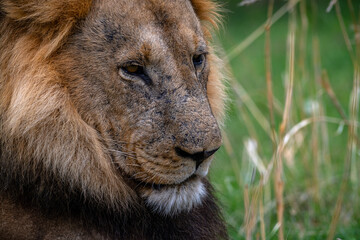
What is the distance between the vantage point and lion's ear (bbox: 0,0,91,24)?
3146mm

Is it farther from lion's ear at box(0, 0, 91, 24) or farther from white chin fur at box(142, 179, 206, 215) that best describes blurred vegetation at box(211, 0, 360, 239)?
lion's ear at box(0, 0, 91, 24)

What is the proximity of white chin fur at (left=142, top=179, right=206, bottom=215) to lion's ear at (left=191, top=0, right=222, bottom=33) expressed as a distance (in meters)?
1.18

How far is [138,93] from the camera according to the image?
10.7 feet

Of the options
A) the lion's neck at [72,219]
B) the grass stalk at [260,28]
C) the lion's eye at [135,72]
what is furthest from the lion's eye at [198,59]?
the grass stalk at [260,28]

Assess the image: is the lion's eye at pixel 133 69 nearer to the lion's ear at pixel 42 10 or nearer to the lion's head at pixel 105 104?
the lion's head at pixel 105 104

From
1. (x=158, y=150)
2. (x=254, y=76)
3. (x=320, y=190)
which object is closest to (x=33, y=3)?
(x=158, y=150)

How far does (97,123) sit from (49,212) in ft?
1.70

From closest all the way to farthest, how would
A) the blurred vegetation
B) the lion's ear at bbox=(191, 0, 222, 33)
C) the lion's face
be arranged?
1. the lion's face
2. the lion's ear at bbox=(191, 0, 222, 33)
3. the blurred vegetation

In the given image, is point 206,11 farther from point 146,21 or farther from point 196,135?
point 196,135

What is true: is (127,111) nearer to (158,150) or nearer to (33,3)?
(158,150)

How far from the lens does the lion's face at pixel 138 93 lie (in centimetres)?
320

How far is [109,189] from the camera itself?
325 centimetres

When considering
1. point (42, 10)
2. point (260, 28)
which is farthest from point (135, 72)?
point (260, 28)

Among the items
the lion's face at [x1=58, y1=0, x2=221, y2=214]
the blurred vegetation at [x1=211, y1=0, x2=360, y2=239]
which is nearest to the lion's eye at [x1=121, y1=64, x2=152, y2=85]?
the lion's face at [x1=58, y1=0, x2=221, y2=214]
